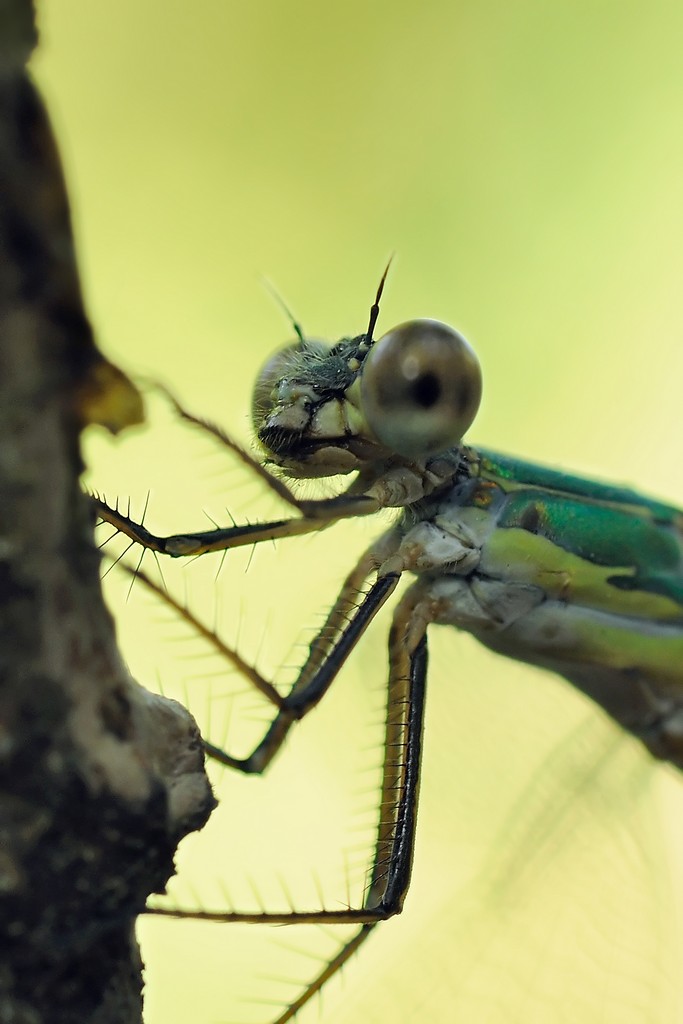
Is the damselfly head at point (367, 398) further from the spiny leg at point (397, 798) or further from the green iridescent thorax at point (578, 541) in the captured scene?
the spiny leg at point (397, 798)

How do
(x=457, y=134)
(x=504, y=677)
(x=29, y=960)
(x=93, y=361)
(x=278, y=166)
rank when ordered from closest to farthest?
(x=93, y=361), (x=29, y=960), (x=504, y=677), (x=278, y=166), (x=457, y=134)

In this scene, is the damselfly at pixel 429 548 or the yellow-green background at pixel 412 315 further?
the yellow-green background at pixel 412 315

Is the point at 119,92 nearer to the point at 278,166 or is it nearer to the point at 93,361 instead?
the point at 278,166

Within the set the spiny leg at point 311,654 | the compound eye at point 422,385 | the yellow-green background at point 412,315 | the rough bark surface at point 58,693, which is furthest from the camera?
the yellow-green background at point 412,315

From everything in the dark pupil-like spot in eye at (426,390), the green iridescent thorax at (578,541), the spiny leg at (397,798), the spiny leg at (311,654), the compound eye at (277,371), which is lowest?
the spiny leg at (397,798)

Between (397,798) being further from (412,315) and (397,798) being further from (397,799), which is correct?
(412,315)

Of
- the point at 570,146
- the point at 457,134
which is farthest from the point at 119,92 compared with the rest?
the point at 570,146

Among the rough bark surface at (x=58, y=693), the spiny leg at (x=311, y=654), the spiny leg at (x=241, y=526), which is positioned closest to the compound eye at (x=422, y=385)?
the spiny leg at (x=241, y=526)
